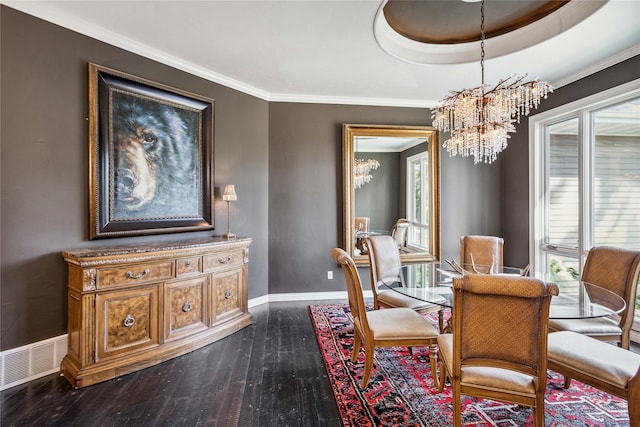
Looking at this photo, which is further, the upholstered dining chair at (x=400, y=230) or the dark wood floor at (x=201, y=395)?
the upholstered dining chair at (x=400, y=230)

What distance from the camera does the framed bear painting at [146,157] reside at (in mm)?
Result: 2703

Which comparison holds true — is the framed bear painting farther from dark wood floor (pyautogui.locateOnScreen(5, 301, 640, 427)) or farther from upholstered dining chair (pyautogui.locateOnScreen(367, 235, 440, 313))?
upholstered dining chair (pyautogui.locateOnScreen(367, 235, 440, 313))

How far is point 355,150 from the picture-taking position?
4512mm

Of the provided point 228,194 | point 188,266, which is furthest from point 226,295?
point 228,194

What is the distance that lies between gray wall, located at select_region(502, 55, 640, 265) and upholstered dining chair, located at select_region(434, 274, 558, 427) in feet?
10.9

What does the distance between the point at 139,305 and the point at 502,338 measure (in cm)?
261

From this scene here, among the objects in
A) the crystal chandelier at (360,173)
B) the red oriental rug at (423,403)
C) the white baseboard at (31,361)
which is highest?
the crystal chandelier at (360,173)

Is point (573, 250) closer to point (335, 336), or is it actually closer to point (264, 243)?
point (335, 336)

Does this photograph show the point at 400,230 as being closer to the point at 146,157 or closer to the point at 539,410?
the point at 539,410

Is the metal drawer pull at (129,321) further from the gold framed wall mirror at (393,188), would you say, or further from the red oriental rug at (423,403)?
the gold framed wall mirror at (393,188)

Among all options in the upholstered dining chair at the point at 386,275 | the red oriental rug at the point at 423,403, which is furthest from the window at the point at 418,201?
the red oriental rug at the point at 423,403

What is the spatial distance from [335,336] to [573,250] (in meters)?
3.06

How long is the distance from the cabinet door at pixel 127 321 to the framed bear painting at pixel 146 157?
0.62m

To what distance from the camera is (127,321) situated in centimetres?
250
